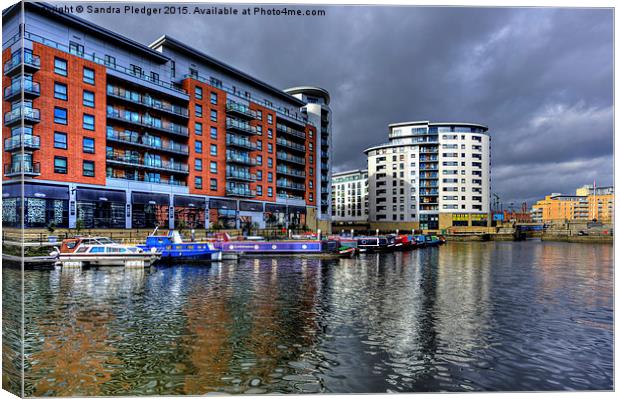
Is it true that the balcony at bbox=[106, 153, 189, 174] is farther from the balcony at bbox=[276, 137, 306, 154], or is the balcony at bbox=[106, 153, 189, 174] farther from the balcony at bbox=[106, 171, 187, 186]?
the balcony at bbox=[276, 137, 306, 154]

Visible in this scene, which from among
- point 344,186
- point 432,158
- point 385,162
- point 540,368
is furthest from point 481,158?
point 540,368

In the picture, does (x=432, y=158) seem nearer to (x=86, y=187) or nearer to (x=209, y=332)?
(x=86, y=187)

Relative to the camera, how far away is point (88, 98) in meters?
41.9

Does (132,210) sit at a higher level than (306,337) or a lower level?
higher

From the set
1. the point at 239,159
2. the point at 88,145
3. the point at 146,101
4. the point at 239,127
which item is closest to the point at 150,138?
the point at 146,101

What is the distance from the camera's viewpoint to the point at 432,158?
11188 centimetres

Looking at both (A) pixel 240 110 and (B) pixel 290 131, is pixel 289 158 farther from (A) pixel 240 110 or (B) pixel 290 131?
(A) pixel 240 110

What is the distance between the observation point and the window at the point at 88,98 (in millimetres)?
41375

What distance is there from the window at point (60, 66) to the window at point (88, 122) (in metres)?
4.82

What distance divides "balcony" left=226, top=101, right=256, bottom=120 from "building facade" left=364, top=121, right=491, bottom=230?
65737mm

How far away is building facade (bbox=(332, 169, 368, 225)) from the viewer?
145625 mm

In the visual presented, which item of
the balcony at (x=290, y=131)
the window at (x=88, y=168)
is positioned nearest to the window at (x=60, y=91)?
the window at (x=88, y=168)

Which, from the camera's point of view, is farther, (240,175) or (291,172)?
(291,172)

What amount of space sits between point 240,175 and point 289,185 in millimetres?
14480
